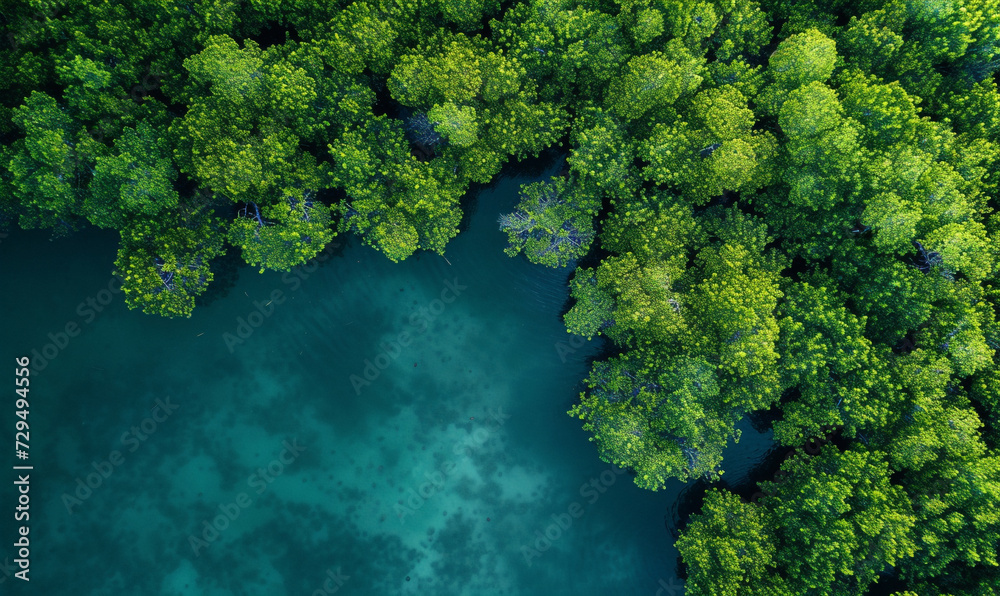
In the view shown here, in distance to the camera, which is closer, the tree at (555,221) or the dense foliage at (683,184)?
the dense foliage at (683,184)

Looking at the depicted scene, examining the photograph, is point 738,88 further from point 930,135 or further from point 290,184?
point 290,184

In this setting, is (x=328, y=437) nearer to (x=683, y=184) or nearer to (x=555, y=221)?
(x=555, y=221)

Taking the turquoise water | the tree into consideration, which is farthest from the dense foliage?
the turquoise water

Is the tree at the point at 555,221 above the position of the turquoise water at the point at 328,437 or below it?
above

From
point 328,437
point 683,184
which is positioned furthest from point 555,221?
point 328,437

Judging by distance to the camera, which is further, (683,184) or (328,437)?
(328,437)

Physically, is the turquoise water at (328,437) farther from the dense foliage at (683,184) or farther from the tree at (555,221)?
the dense foliage at (683,184)

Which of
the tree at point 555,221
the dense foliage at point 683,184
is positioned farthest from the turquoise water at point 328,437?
the dense foliage at point 683,184
